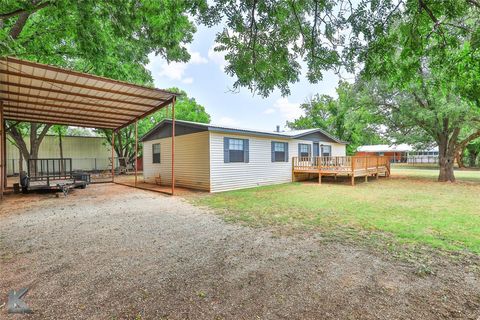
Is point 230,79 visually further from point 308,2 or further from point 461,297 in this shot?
point 461,297

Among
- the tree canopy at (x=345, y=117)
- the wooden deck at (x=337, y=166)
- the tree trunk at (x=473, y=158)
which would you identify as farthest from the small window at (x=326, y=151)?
the tree trunk at (x=473, y=158)

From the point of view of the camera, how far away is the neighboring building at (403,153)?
34.1 m

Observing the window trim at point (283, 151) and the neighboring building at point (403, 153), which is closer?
the window trim at point (283, 151)

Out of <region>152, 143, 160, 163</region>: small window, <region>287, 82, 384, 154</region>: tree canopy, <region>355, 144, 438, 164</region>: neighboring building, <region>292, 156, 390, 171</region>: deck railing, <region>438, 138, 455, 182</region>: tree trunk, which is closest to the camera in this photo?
<region>292, 156, 390, 171</region>: deck railing

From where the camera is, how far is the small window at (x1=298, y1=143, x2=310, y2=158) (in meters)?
13.9

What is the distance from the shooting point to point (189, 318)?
1970 mm

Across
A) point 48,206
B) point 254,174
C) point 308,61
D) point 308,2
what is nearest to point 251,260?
point 308,61

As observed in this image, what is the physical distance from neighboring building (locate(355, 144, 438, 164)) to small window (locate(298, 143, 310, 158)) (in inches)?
943

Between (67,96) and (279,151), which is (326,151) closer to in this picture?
(279,151)

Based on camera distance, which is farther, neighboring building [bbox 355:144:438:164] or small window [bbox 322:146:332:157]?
neighboring building [bbox 355:144:438:164]

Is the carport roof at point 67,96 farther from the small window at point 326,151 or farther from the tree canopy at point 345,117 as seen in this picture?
the small window at point 326,151

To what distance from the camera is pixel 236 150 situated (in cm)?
1045

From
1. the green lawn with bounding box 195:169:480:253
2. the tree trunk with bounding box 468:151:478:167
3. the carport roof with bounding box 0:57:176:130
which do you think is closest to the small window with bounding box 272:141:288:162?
the green lawn with bounding box 195:169:480:253

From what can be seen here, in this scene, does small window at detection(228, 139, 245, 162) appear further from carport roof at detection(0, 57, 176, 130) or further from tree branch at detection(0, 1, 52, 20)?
tree branch at detection(0, 1, 52, 20)
